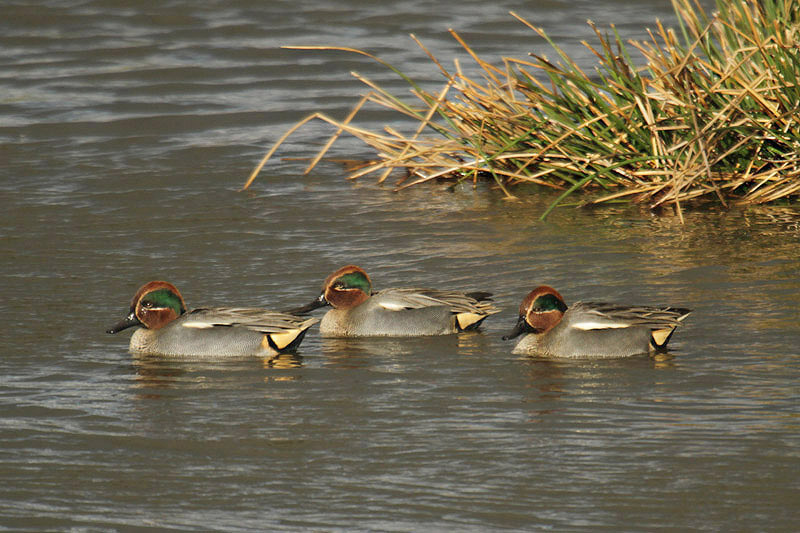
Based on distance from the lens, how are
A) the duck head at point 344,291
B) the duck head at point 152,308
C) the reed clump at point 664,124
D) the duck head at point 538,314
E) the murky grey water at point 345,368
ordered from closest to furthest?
the murky grey water at point 345,368, the duck head at point 538,314, the duck head at point 152,308, the duck head at point 344,291, the reed clump at point 664,124

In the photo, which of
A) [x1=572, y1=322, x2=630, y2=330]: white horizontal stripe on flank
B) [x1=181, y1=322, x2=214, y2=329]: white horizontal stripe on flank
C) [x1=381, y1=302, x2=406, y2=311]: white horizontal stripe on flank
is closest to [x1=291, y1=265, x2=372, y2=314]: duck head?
[x1=381, y1=302, x2=406, y2=311]: white horizontal stripe on flank

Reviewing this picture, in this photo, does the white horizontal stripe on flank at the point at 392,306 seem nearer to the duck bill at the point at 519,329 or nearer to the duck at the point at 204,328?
the duck at the point at 204,328

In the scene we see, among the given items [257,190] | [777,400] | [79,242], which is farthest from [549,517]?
[257,190]

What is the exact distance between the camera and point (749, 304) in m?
7.52

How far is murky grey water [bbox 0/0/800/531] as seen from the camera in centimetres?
512

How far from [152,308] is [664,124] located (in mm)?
4408

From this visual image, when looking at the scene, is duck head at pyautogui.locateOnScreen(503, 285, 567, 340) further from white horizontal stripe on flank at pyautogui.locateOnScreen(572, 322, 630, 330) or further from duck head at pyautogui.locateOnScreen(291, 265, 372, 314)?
duck head at pyautogui.locateOnScreen(291, 265, 372, 314)

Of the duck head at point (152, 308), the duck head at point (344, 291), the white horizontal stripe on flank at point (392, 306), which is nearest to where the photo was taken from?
the duck head at point (152, 308)

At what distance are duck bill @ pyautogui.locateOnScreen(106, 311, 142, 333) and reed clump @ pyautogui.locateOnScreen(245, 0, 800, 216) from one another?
10.6 ft

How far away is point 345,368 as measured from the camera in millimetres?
6801

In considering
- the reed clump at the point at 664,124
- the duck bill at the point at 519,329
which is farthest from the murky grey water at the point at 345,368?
the reed clump at the point at 664,124

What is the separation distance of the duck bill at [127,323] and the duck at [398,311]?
930 millimetres

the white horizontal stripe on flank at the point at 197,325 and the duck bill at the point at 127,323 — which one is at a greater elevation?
the duck bill at the point at 127,323

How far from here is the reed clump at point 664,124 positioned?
955 centimetres
